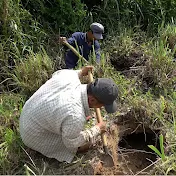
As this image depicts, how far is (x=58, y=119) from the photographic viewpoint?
298cm

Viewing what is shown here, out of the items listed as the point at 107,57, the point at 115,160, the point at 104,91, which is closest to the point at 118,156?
the point at 115,160

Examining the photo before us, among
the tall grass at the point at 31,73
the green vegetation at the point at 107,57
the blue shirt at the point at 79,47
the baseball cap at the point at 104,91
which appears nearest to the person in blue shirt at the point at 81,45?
the blue shirt at the point at 79,47

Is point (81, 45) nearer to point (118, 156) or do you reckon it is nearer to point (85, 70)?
point (85, 70)

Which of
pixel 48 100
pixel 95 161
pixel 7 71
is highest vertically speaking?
pixel 48 100

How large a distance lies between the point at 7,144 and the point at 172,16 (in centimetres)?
337

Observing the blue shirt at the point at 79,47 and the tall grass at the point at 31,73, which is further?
the blue shirt at the point at 79,47

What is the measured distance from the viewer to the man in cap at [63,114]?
2990 mm

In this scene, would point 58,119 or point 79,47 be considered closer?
point 58,119

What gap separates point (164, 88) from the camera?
14.0 ft

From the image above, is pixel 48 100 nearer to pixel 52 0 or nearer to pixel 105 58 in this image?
pixel 105 58

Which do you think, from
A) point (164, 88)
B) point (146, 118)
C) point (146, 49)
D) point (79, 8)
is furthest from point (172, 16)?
point (146, 118)

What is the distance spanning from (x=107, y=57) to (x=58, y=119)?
1.94 m

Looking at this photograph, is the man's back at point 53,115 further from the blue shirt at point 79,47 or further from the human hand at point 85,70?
the blue shirt at point 79,47

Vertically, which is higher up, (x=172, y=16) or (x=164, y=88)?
(x=172, y=16)
